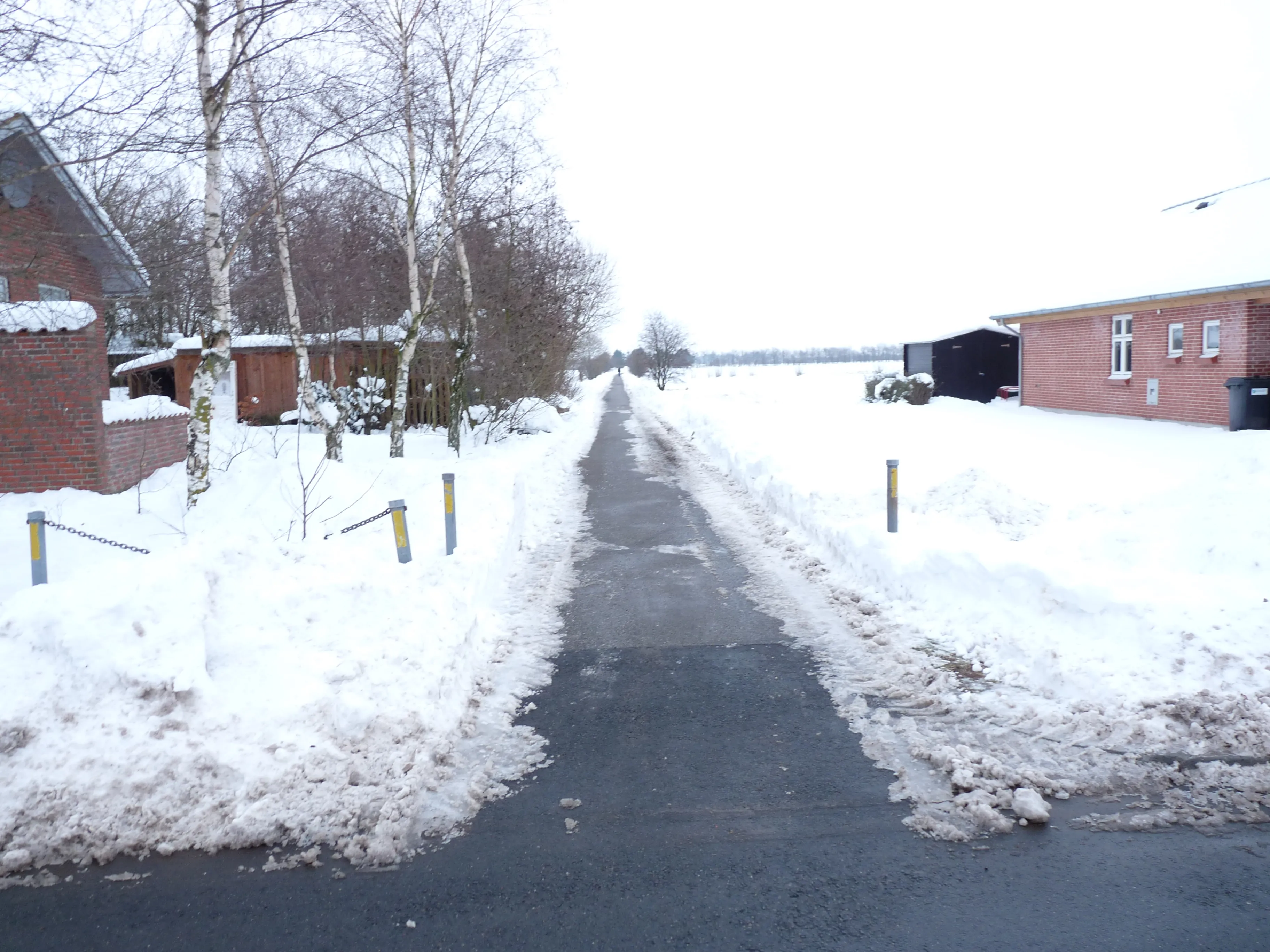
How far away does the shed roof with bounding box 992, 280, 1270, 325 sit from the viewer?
18.8 meters

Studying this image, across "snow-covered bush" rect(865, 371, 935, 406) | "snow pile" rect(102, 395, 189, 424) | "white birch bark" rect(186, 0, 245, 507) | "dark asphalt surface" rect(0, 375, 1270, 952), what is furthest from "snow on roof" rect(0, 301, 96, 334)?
"snow-covered bush" rect(865, 371, 935, 406)

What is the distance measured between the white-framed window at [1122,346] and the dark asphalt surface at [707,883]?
73.5ft

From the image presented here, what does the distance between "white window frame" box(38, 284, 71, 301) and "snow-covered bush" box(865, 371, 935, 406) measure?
93.6 ft

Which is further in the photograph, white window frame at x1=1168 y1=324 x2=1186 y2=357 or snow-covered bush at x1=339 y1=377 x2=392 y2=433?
snow-covered bush at x1=339 y1=377 x2=392 y2=433

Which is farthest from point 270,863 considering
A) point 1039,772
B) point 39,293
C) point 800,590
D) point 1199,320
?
point 1199,320

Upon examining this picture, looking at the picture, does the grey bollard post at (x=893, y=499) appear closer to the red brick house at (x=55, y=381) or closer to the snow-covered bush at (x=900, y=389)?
the red brick house at (x=55, y=381)

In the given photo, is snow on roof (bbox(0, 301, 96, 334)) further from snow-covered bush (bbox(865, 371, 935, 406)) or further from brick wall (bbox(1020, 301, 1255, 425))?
snow-covered bush (bbox(865, 371, 935, 406))

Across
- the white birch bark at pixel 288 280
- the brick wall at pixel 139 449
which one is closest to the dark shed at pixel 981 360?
the white birch bark at pixel 288 280

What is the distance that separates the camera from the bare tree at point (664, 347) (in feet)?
241

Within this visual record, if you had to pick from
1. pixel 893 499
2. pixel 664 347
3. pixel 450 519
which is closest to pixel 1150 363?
pixel 893 499

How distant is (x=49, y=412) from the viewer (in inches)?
456

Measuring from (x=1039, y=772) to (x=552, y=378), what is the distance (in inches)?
943

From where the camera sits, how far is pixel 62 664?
5.16 metres

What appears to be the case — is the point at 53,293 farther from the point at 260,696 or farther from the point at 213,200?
the point at 260,696
